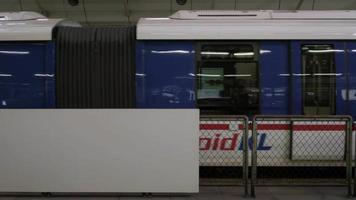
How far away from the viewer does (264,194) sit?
7.09m

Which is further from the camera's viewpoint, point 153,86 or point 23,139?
point 153,86

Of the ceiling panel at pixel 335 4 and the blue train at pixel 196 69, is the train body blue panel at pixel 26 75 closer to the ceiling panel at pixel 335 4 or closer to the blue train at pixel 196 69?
the blue train at pixel 196 69

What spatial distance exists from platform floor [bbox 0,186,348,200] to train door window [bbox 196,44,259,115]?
1.64 meters

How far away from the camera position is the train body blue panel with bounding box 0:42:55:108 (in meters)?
8.69

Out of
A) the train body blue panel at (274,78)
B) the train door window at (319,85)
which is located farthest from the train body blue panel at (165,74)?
the train door window at (319,85)

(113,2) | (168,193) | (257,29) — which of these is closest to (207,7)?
(113,2)

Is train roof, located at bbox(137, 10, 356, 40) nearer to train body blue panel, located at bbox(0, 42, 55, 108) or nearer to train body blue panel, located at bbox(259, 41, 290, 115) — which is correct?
train body blue panel, located at bbox(259, 41, 290, 115)

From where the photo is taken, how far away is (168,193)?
650 centimetres

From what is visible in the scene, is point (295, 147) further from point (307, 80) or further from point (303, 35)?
point (303, 35)

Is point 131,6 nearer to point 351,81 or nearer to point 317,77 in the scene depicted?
point 317,77

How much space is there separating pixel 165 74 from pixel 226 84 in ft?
3.45

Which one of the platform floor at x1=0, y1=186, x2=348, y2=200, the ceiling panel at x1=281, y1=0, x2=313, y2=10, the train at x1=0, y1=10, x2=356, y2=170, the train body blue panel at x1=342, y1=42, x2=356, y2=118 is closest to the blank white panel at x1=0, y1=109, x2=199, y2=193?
the platform floor at x1=0, y1=186, x2=348, y2=200

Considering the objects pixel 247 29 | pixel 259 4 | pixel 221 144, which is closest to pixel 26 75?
pixel 221 144

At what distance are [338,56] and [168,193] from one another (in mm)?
4031
